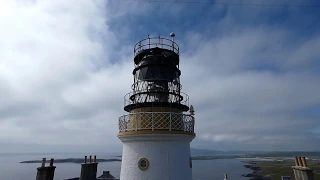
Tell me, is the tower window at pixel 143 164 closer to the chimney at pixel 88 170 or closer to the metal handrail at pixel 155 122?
the metal handrail at pixel 155 122

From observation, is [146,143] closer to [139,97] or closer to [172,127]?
[172,127]

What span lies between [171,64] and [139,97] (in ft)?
7.53

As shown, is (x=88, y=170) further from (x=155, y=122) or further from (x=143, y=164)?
(x=155, y=122)

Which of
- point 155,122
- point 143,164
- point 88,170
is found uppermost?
point 155,122

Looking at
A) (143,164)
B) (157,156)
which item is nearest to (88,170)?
(143,164)

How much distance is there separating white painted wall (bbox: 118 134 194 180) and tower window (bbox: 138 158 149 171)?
116 mm

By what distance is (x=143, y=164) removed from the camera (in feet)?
30.0

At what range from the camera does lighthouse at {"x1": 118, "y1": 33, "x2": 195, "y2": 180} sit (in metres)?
9.09

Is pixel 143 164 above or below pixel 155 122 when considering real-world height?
below

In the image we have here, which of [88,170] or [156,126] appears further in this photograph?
[88,170]

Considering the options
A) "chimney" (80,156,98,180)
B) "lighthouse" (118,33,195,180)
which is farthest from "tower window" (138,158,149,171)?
"chimney" (80,156,98,180)

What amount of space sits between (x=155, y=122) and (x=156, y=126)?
0.18m

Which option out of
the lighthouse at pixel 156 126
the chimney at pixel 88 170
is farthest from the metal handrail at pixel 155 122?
the chimney at pixel 88 170

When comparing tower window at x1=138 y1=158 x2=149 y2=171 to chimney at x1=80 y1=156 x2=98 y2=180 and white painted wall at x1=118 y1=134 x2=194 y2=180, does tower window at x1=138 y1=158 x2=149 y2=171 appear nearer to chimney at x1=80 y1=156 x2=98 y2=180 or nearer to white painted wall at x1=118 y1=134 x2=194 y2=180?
white painted wall at x1=118 y1=134 x2=194 y2=180
